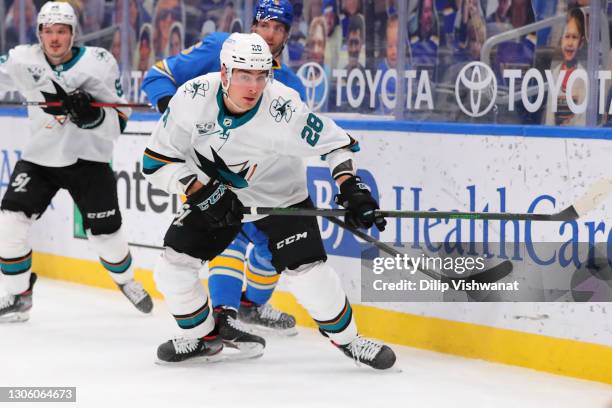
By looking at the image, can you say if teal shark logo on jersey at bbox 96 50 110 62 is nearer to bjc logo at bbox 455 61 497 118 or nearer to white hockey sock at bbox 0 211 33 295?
A: white hockey sock at bbox 0 211 33 295

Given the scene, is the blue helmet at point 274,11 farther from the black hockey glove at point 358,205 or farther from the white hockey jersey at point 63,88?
the white hockey jersey at point 63,88

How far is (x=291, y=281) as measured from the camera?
4090 millimetres

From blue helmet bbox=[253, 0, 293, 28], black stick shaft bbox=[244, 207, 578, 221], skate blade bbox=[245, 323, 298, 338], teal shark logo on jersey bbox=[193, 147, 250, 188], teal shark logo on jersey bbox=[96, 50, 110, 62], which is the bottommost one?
skate blade bbox=[245, 323, 298, 338]

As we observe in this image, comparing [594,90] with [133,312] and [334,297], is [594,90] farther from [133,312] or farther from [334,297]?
[133,312]

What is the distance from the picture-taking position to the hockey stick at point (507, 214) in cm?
364

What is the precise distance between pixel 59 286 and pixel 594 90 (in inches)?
125

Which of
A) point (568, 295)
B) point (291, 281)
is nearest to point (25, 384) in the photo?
point (291, 281)

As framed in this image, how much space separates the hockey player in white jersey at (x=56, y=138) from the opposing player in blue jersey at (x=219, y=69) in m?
0.54

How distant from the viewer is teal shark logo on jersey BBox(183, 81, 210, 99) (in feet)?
12.9

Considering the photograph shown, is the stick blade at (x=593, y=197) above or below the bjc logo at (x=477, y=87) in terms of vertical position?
below

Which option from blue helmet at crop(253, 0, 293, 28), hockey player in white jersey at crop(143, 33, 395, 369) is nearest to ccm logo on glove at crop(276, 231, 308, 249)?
hockey player in white jersey at crop(143, 33, 395, 369)

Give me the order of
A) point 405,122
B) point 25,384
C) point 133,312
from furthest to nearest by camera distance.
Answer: point 133,312, point 405,122, point 25,384

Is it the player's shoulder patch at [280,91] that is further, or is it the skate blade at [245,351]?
the skate blade at [245,351]

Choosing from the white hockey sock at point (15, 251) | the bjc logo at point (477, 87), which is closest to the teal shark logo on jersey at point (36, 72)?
the white hockey sock at point (15, 251)
